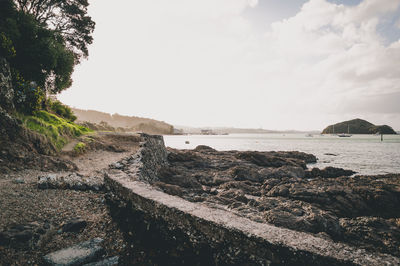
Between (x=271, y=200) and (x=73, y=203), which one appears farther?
(x=271, y=200)

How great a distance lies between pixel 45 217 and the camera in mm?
3289

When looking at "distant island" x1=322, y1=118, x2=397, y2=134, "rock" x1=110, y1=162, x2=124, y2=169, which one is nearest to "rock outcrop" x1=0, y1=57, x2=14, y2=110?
"rock" x1=110, y1=162, x2=124, y2=169

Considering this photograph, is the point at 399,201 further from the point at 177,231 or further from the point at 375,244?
the point at 177,231

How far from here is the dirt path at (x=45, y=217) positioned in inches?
98.3

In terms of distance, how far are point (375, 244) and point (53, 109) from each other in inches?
792

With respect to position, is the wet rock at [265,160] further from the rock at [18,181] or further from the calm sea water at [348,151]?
the rock at [18,181]

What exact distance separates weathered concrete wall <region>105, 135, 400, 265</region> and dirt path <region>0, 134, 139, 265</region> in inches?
15.5

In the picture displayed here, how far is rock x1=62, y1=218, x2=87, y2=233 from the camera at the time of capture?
10.2ft

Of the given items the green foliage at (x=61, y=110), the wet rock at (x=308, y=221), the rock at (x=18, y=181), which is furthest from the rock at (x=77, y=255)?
the green foliage at (x=61, y=110)

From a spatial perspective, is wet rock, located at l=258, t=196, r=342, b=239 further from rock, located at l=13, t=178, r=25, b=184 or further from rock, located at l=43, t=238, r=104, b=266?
rock, located at l=13, t=178, r=25, b=184

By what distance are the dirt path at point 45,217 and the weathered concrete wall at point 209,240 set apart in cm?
39

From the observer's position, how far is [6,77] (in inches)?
310

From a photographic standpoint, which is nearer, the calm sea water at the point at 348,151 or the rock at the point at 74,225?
the rock at the point at 74,225

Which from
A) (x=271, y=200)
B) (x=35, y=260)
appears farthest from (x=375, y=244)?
(x=35, y=260)
